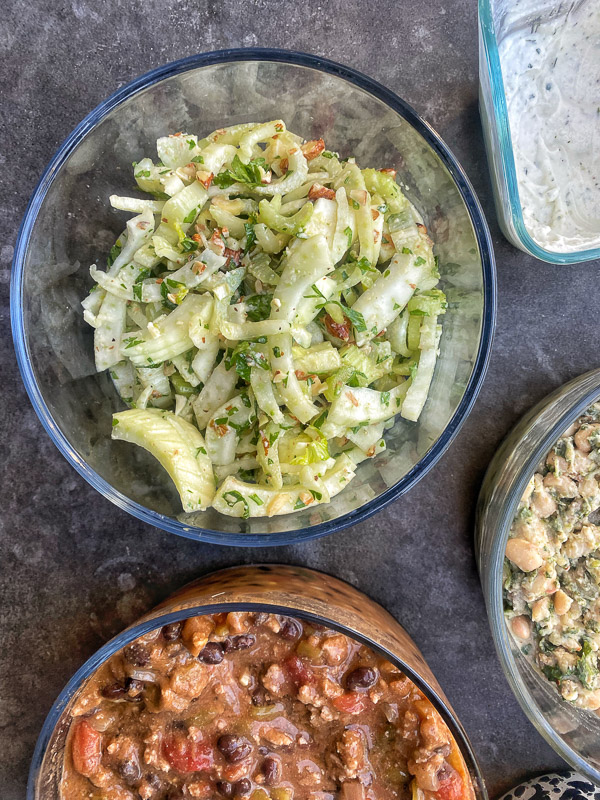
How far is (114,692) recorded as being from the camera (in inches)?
70.8

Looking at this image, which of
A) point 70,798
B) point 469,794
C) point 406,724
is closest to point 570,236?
point 406,724

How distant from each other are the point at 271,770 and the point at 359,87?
1.96 m

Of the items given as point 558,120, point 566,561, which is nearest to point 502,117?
point 558,120

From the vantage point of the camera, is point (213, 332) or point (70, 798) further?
point (70, 798)

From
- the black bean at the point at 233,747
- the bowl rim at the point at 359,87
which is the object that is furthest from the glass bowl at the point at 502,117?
the black bean at the point at 233,747

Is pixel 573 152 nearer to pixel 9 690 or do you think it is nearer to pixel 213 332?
pixel 213 332

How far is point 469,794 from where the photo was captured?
1.79 metres

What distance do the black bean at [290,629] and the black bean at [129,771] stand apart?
59cm

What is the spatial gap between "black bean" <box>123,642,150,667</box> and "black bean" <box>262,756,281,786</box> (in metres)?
0.48

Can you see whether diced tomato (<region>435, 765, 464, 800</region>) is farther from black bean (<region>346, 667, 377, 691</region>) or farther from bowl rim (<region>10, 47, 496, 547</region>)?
bowl rim (<region>10, 47, 496, 547</region>)

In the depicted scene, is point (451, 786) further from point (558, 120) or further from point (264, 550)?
point (558, 120)

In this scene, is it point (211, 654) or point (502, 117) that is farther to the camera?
point (211, 654)

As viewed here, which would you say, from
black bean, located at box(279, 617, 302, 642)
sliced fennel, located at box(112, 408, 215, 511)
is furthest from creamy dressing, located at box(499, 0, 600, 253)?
black bean, located at box(279, 617, 302, 642)

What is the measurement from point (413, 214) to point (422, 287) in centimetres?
20
